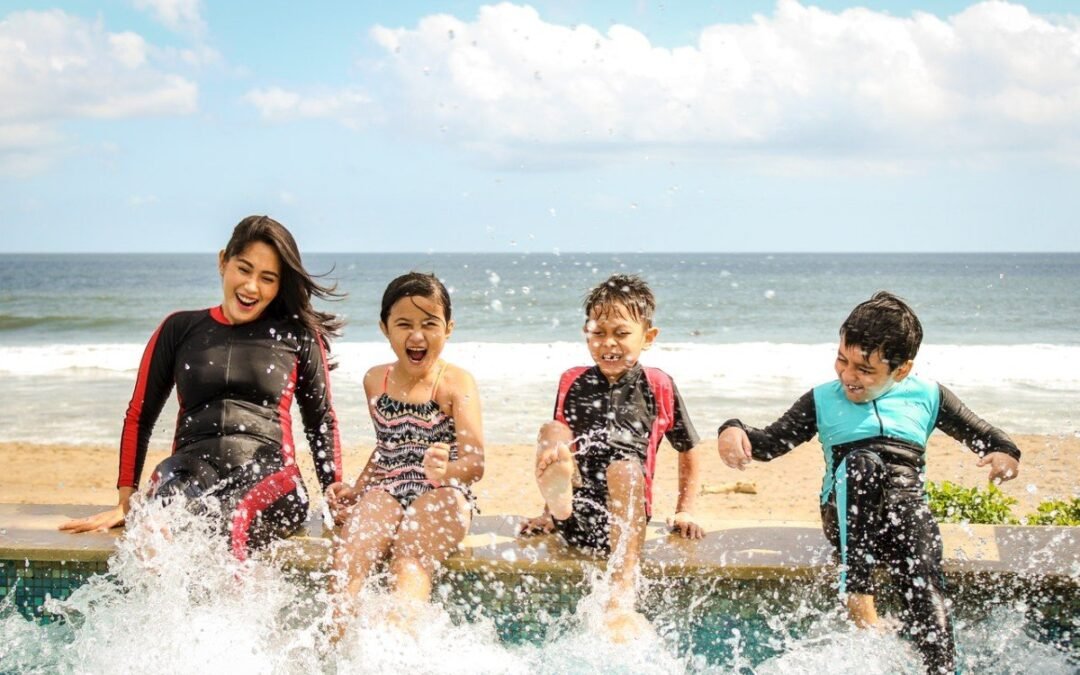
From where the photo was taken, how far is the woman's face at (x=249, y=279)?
430 cm

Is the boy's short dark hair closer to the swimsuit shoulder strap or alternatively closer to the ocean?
the swimsuit shoulder strap

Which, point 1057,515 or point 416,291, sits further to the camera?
point 1057,515

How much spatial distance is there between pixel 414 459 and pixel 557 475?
0.72 m

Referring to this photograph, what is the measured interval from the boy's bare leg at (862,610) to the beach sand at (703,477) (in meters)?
3.21

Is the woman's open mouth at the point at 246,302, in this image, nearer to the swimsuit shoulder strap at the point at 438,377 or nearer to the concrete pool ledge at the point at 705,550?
the swimsuit shoulder strap at the point at 438,377

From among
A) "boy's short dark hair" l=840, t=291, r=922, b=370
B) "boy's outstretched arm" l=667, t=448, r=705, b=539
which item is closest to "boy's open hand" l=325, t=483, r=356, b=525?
"boy's outstretched arm" l=667, t=448, r=705, b=539

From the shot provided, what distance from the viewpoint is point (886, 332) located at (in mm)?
3762

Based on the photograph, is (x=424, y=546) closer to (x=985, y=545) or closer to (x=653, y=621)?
(x=653, y=621)

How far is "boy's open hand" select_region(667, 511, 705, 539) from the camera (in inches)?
162

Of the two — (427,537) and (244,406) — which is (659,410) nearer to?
(427,537)

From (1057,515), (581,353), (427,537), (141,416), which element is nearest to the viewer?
(427,537)

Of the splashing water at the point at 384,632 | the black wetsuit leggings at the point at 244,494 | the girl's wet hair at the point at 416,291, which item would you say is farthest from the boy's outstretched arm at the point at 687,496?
the black wetsuit leggings at the point at 244,494

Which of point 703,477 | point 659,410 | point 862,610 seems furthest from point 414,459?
point 703,477

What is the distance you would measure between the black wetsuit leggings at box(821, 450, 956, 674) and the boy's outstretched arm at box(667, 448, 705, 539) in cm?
61
